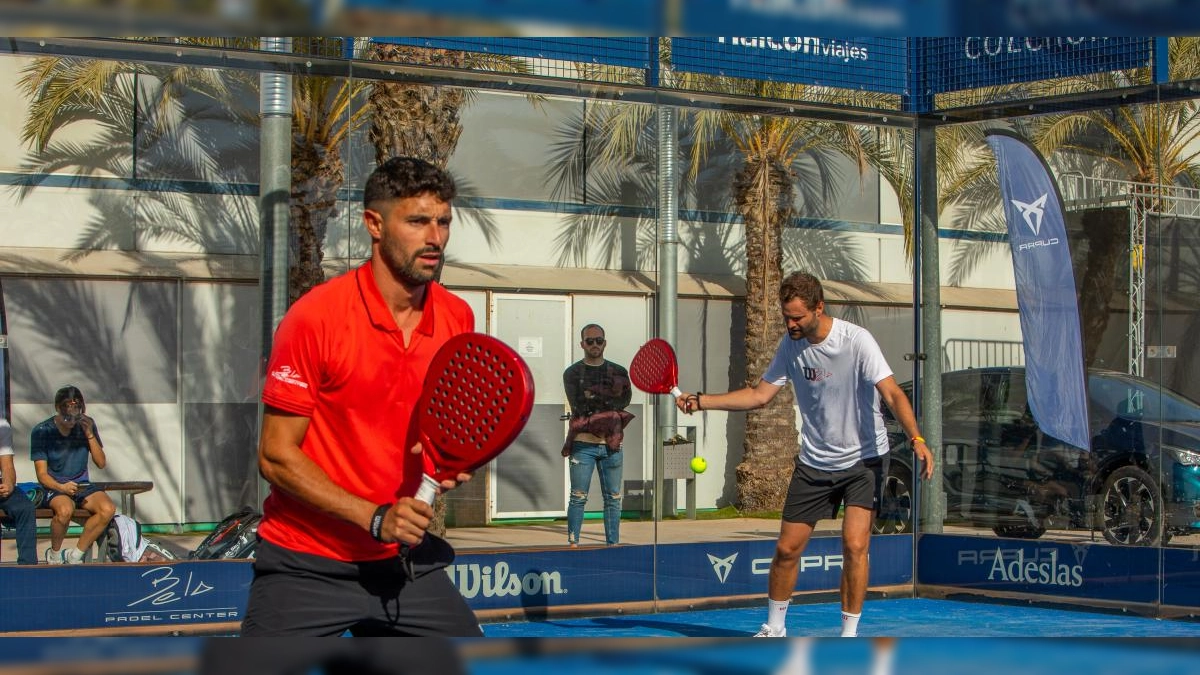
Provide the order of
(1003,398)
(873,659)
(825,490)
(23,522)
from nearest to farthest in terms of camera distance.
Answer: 1. (873,659)
2. (825,490)
3. (23,522)
4. (1003,398)

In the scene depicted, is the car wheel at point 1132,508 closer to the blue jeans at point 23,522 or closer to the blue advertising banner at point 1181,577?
the blue advertising banner at point 1181,577

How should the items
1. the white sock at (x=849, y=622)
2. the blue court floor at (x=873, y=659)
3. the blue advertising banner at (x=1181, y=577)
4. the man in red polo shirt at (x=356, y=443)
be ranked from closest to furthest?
the blue court floor at (x=873, y=659) → the man in red polo shirt at (x=356, y=443) → the white sock at (x=849, y=622) → the blue advertising banner at (x=1181, y=577)

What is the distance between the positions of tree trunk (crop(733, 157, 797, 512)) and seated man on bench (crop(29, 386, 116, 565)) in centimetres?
426

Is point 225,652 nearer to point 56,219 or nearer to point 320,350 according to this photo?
point 320,350

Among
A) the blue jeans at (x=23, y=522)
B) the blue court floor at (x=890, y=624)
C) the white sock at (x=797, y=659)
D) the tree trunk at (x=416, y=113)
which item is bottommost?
the blue court floor at (x=890, y=624)

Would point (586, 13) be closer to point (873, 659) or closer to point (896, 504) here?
point (873, 659)

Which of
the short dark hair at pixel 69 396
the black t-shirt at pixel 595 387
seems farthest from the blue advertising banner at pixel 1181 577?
the short dark hair at pixel 69 396

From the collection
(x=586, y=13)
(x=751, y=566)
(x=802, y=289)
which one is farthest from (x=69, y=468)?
(x=586, y=13)

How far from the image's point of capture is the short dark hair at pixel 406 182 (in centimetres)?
361

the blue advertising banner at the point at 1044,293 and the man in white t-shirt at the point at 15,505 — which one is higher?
the blue advertising banner at the point at 1044,293

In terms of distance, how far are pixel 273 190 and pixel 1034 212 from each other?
513cm

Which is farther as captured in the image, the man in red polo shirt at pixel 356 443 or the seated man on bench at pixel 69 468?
the seated man on bench at pixel 69 468

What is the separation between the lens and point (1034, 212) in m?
9.86

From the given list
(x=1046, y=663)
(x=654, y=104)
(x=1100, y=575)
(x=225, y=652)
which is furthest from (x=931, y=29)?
(x=1100, y=575)
